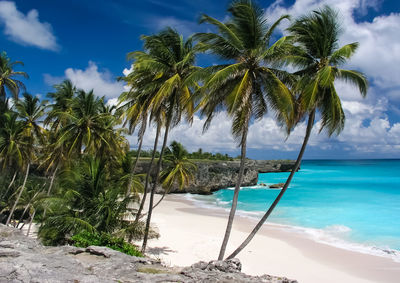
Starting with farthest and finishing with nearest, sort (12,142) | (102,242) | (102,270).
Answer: (12,142) < (102,242) < (102,270)

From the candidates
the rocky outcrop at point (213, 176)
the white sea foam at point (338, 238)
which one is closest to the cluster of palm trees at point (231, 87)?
the white sea foam at point (338, 238)

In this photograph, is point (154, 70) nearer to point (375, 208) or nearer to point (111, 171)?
point (111, 171)

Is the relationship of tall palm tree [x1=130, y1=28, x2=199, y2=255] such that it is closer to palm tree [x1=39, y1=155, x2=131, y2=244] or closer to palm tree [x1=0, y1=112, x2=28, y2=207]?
palm tree [x1=39, y1=155, x2=131, y2=244]

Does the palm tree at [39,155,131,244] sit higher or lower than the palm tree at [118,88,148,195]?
lower

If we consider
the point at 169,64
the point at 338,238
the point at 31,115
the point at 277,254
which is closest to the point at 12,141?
the point at 31,115

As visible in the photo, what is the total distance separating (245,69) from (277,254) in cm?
1108

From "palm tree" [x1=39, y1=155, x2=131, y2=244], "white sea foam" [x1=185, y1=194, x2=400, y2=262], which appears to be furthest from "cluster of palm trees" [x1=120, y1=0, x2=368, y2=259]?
"white sea foam" [x1=185, y1=194, x2=400, y2=262]

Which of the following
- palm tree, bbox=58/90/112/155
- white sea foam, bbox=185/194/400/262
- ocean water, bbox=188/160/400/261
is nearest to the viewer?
palm tree, bbox=58/90/112/155

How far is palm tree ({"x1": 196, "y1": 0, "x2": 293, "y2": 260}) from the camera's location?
8148 mm

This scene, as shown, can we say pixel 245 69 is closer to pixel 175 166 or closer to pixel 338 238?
pixel 175 166

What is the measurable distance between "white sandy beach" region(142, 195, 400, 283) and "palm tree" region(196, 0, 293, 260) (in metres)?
5.75

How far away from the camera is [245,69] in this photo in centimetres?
857

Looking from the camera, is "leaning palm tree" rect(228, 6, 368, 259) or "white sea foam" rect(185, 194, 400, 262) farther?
"white sea foam" rect(185, 194, 400, 262)

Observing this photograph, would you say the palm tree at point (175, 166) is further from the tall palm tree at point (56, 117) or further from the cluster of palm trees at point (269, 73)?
the cluster of palm trees at point (269, 73)
